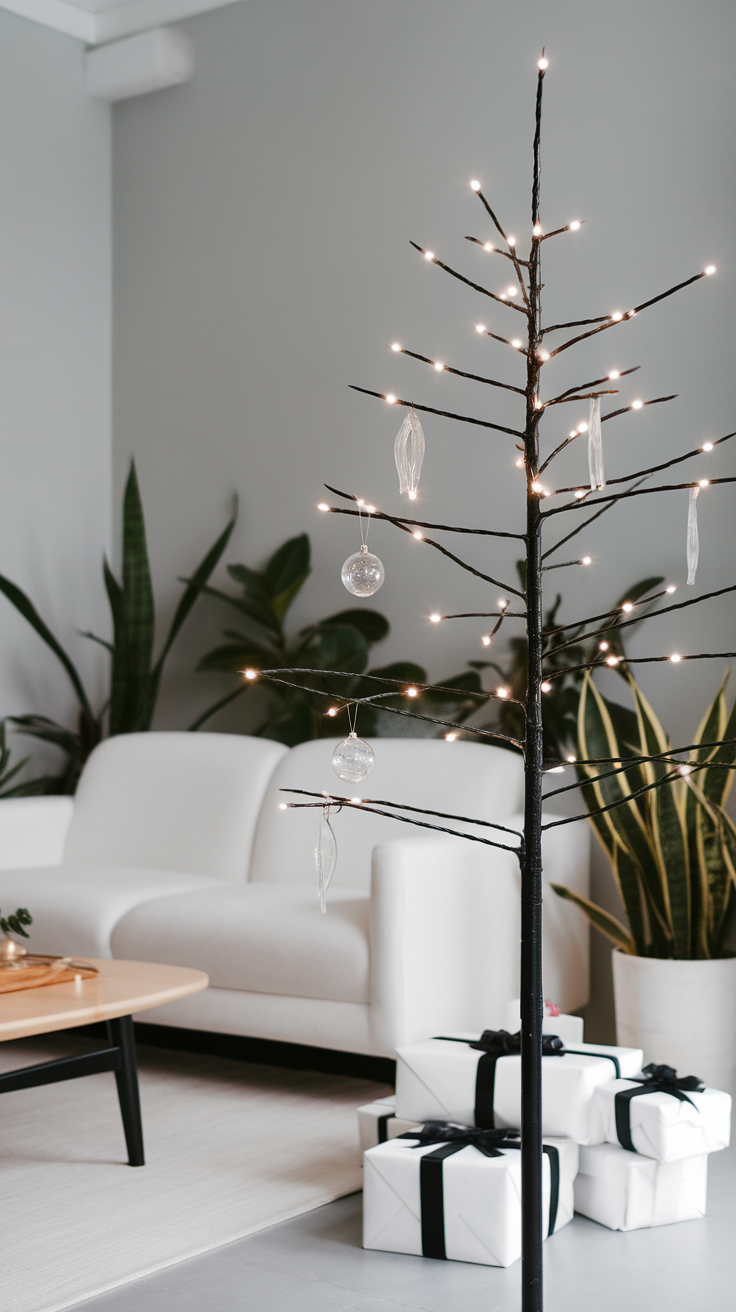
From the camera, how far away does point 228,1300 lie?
1900 mm

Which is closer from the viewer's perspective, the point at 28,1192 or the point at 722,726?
the point at 28,1192

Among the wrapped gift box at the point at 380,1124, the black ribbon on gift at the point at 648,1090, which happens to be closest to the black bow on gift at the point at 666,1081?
the black ribbon on gift at the point at 648,1090

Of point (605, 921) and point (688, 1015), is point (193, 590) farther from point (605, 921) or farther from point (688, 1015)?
point (688, 1015)

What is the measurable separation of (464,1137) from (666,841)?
3.53 feet

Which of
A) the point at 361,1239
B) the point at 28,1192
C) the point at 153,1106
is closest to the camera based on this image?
the point at 361,1239

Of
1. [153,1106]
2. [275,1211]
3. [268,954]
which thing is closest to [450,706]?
[268,954]

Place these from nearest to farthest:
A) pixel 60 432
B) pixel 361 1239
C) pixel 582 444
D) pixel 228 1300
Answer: pixel 228 1300 < pixel 361 1239 < pixel 582 444 < pixel 60 432

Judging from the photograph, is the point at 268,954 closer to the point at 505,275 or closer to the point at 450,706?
the point at 450,706

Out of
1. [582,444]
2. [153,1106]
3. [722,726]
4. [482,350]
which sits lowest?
[153,1106]

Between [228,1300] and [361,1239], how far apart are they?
31cm

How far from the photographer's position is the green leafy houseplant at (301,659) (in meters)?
3.80

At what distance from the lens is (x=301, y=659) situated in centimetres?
401

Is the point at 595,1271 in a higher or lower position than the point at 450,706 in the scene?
lower

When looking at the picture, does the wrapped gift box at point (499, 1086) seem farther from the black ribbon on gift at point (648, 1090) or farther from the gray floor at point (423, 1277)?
the gray floor at point (423, 1277)
